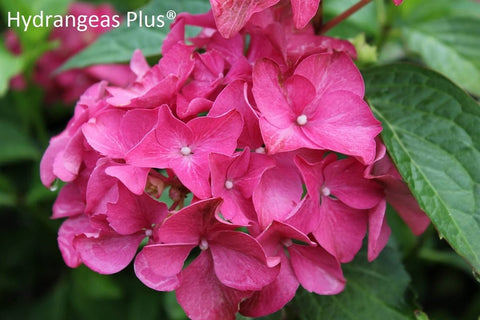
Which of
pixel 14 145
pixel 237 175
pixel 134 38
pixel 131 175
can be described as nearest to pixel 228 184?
pixel 237 175

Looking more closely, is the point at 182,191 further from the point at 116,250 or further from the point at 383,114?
the point at 383,114

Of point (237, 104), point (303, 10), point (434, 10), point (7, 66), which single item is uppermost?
point (303, 10)

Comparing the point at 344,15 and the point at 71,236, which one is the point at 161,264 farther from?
the point at 344,15

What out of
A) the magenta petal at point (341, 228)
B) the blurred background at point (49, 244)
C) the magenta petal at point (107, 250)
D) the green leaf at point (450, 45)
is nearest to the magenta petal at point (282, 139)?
the magenta petal at point (341, 228)

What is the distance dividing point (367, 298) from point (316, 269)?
159 mm

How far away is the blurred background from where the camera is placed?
1440 millimetres

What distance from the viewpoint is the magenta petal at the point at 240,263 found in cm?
70

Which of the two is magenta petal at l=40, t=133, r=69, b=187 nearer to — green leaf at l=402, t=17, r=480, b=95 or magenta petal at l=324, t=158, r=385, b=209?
magenta petal at l=324, t=158, r=385, b=209

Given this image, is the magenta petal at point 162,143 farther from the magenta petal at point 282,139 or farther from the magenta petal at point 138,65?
the magenta petal at point 138,65

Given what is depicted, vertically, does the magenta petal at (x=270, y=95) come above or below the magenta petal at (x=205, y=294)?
above

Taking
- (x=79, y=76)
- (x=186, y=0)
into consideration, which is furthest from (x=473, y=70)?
(x=79, y=76)

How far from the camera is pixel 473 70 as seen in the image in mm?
1117

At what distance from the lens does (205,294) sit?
2.40 feet

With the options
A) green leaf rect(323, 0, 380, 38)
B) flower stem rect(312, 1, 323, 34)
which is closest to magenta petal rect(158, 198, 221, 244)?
flower stem rect(312, 1, 323, 34)
